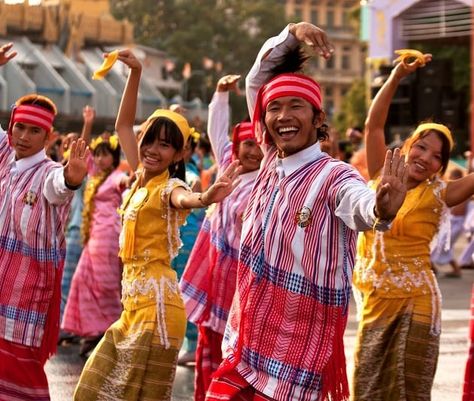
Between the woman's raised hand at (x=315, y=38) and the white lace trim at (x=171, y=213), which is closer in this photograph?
the woman's raised hand at (x=315, y=38)

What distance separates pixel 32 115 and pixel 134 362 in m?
1.68

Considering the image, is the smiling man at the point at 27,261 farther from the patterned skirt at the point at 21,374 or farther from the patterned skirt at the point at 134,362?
the patterned skirt at the point at 134,362

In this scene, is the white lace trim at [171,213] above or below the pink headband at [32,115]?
below

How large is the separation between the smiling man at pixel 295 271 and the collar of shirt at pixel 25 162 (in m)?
2.34

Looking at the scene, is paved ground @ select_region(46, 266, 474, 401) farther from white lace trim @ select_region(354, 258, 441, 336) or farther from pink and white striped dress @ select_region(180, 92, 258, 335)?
white lace trim @ select_region(354, 258, 441, 336)

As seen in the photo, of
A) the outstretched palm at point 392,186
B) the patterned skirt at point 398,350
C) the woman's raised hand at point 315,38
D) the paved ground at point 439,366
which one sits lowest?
the paved ground at point 439,366

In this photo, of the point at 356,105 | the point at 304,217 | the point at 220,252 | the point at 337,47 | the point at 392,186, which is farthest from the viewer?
the point at 337,47

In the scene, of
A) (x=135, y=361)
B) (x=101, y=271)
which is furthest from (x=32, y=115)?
(x=101, y=271)

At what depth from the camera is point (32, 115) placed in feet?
26.3

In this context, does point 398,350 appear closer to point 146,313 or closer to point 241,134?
point 146,313

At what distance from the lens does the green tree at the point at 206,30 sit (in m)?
80.8

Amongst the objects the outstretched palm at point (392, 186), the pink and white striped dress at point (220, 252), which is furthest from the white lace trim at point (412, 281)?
the outstretched palm at point (392, 186)

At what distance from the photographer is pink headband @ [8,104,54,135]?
8016 millimetres

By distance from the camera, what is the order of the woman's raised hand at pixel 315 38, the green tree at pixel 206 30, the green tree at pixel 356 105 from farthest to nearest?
1. the green tree at pixel 206 30
2. the green tree at pixel 356 105
3. the woman's raised hand at pixel 315 38
